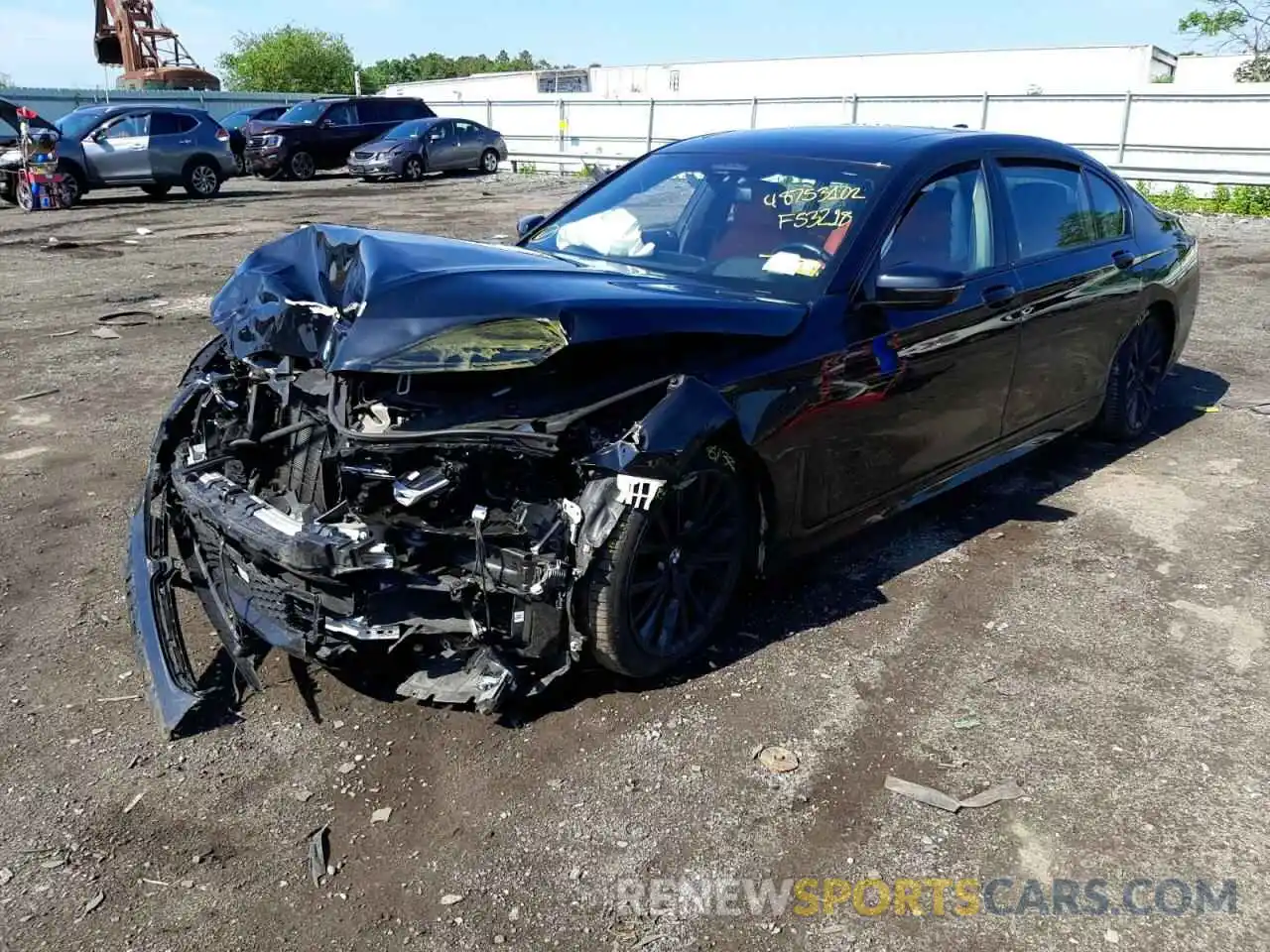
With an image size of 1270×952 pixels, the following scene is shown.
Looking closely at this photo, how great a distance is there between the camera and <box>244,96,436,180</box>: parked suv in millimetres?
23516

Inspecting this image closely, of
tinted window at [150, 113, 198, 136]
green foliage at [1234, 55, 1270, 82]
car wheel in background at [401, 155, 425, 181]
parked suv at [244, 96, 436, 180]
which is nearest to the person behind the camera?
tinted window at [150, 113, 198, 136]

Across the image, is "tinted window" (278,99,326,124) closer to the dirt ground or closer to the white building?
the white building

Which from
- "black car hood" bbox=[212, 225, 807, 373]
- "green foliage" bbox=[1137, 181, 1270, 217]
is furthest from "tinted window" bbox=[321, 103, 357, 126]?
"black car hood" bbox=[212, 225, 807, 373]

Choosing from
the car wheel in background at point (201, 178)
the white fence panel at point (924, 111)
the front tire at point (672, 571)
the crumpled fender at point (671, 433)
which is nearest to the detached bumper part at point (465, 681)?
the front tire at point (672, 571)

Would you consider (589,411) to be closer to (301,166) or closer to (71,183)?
(71,183)

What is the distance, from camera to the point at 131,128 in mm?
18484

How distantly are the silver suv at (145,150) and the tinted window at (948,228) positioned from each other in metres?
17.7

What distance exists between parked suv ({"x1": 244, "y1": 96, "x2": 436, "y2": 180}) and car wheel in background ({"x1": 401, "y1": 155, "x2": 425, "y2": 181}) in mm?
2002

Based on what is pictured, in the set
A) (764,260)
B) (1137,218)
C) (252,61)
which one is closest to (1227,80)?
(1137,218)

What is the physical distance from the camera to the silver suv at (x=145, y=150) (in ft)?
59.1

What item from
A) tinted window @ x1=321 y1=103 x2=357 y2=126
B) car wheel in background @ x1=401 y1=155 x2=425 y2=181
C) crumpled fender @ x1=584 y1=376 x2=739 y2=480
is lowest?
crumpled fender @ x1=584 y1=376 x2=739 y2=480

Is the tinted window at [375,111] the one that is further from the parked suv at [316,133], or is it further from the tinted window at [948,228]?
the tinted window at [948,228]

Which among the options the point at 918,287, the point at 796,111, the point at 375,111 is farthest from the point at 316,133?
the point at 918,287

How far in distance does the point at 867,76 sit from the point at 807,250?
39.4m
